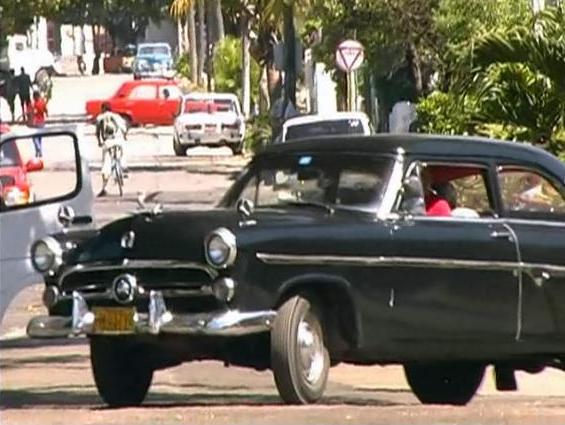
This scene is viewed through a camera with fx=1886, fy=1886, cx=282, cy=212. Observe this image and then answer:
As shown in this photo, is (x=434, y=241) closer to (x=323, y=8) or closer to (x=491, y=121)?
(x=491, y=121)

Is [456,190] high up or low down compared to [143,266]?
up

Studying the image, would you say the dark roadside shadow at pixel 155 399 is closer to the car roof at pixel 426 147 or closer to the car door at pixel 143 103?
the car roof at pixel 426 147

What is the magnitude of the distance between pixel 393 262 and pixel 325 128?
22612 mm

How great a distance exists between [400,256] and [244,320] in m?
1.15

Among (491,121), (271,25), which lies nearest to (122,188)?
(271,25)

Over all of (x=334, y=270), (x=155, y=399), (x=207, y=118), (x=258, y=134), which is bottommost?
(x=258, y=134)

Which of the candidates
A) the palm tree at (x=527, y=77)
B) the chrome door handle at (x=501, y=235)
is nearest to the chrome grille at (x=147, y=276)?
the chrome door handle at (x=501, y=235)

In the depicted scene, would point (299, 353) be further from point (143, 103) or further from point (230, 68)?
point (230, 68)

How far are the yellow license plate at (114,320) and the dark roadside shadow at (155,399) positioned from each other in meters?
0.78

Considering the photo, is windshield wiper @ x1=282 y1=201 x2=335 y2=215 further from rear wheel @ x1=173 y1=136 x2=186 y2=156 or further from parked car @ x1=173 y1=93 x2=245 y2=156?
rear wheel @ x1=173 y1=136 x2=186 y2=156

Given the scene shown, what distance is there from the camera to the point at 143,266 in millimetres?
11070

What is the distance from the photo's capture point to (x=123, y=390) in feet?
39.4

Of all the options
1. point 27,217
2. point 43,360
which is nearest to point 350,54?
point 43,360

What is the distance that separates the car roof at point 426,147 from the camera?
11.9 meters
